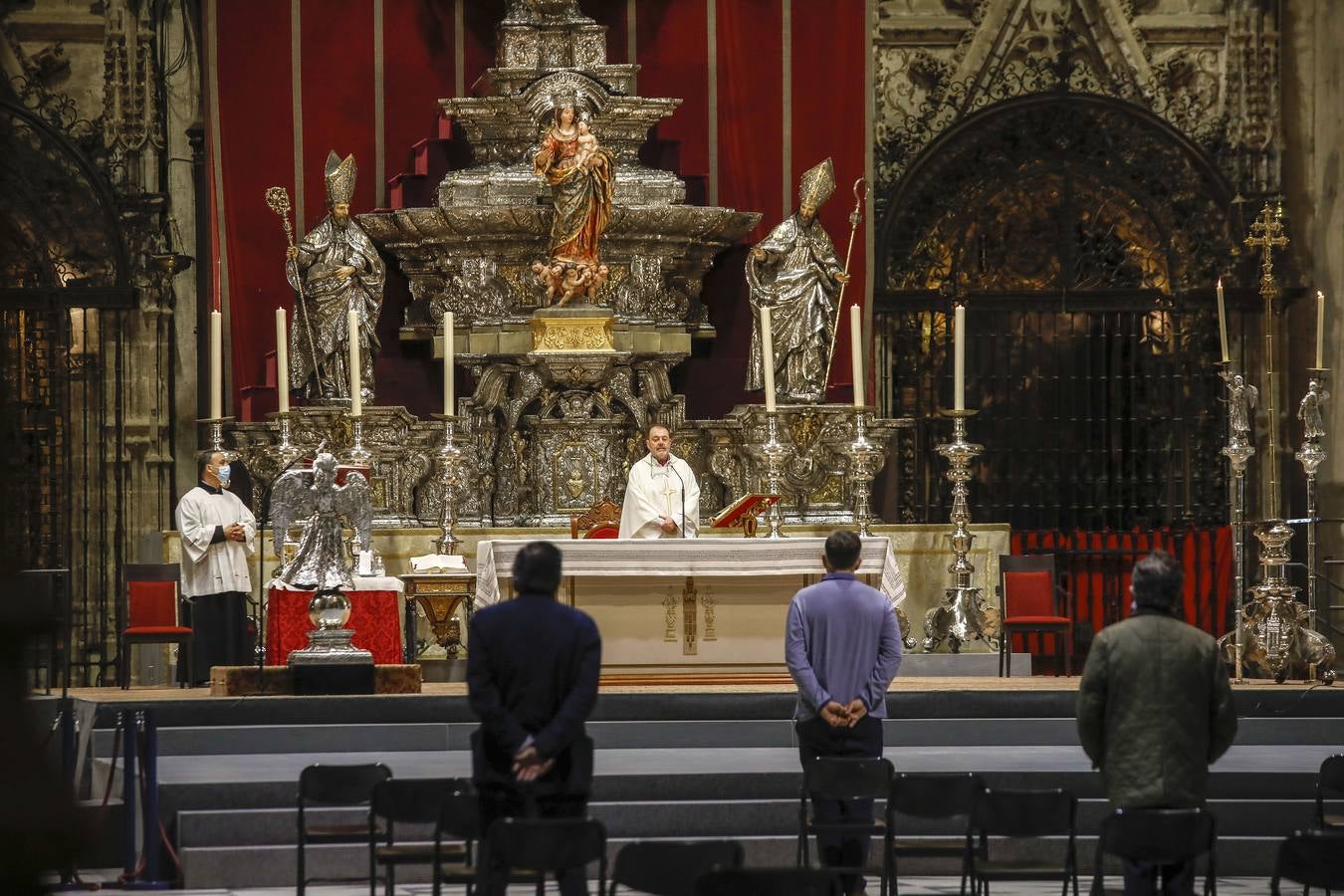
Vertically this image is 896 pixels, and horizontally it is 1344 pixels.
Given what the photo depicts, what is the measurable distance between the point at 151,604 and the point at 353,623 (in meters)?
1.44

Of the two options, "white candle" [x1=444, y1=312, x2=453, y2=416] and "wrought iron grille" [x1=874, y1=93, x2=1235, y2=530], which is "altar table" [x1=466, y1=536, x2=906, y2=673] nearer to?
"white candle" [x1=444, y1=312, x2=453, y2=416]

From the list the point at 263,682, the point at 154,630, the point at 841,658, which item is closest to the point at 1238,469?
the point at 841,658

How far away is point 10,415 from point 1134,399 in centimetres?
1470

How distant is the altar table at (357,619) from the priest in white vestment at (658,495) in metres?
1.41

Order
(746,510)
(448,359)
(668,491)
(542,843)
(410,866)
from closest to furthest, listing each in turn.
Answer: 1. (542,843)
2. (410,866)
3. (746,510)
4. (448,359)
5. (668,491)

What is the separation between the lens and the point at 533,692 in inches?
217

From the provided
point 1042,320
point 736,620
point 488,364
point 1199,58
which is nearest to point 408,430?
point 488,364

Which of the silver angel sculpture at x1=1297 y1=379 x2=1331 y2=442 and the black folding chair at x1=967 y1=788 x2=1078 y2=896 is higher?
the silver angel sculpture at x1=1297 y1=379 x2=1331 y2=442

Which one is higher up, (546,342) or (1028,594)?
(546,342)

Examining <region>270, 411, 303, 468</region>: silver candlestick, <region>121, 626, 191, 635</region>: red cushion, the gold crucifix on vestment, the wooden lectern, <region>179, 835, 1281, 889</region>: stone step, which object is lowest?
<region>179, 835, 1281, 889</region>: stone step

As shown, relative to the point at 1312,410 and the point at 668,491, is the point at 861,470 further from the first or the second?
the point at 1312,410

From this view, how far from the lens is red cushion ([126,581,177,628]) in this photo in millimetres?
11695

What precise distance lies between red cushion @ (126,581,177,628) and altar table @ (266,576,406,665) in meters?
0.77

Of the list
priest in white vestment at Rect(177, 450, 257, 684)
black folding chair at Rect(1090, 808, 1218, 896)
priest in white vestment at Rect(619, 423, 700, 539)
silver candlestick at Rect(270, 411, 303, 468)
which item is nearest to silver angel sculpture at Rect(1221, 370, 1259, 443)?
priest in white vestment at Rect(619, 423, 700, 539)
